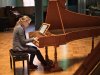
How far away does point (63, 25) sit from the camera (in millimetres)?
4895

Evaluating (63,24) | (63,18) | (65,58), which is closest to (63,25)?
(63,24)

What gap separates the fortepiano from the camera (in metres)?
4.09

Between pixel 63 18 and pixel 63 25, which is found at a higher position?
pixel 63 18

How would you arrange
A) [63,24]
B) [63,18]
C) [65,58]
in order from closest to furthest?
[63,18] < [63,24] < [65,58]

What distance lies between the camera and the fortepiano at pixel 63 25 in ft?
13.4

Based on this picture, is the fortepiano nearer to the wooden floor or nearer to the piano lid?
the piano lid

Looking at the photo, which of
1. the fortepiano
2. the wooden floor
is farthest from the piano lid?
the wooden floor

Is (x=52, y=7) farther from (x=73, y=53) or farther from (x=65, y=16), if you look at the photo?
(x=73, y=53)

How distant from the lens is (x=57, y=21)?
4680 mm

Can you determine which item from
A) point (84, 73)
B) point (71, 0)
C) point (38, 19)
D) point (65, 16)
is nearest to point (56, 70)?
point (65, 16)

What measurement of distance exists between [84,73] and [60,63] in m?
4.57

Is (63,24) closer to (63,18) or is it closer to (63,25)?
A: (63,25)

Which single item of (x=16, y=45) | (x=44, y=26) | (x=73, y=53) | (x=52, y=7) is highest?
(x=52, y=7)

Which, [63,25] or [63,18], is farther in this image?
[63,25]
